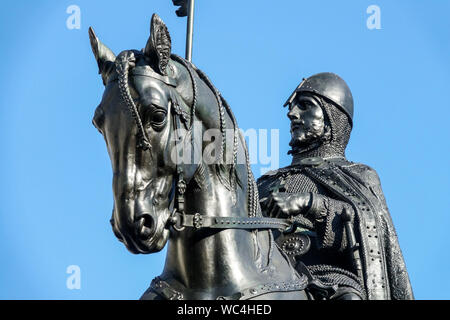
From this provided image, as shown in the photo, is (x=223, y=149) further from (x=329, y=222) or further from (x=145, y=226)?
(x=329, y=222)

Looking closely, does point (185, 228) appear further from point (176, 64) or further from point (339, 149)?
point (339, 149)

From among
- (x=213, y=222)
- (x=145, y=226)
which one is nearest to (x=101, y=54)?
(x=145, y=226)

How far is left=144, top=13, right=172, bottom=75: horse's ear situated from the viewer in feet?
23.3

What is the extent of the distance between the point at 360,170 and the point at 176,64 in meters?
4.23

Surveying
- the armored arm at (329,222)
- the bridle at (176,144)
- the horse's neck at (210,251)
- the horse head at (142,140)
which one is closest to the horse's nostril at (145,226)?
the horse head at (142,140)

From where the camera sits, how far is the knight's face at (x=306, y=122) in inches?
449

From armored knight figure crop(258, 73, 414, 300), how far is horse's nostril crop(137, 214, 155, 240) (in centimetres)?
248

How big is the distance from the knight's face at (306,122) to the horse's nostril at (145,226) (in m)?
4.72

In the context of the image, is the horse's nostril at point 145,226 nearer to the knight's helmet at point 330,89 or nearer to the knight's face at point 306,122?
the knight's face at point 306,122

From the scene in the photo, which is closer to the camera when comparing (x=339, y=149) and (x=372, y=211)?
(x=372, y=211)

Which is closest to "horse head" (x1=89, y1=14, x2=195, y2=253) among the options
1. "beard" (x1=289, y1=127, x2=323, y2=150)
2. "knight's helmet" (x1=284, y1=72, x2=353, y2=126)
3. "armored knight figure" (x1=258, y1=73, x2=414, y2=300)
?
"armored knight figure" (x1=258, y1=73, x2=414, y2=300)

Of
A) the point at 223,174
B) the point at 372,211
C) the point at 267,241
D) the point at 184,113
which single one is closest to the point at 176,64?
the point at 184,113

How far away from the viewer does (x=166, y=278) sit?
7582 mm
